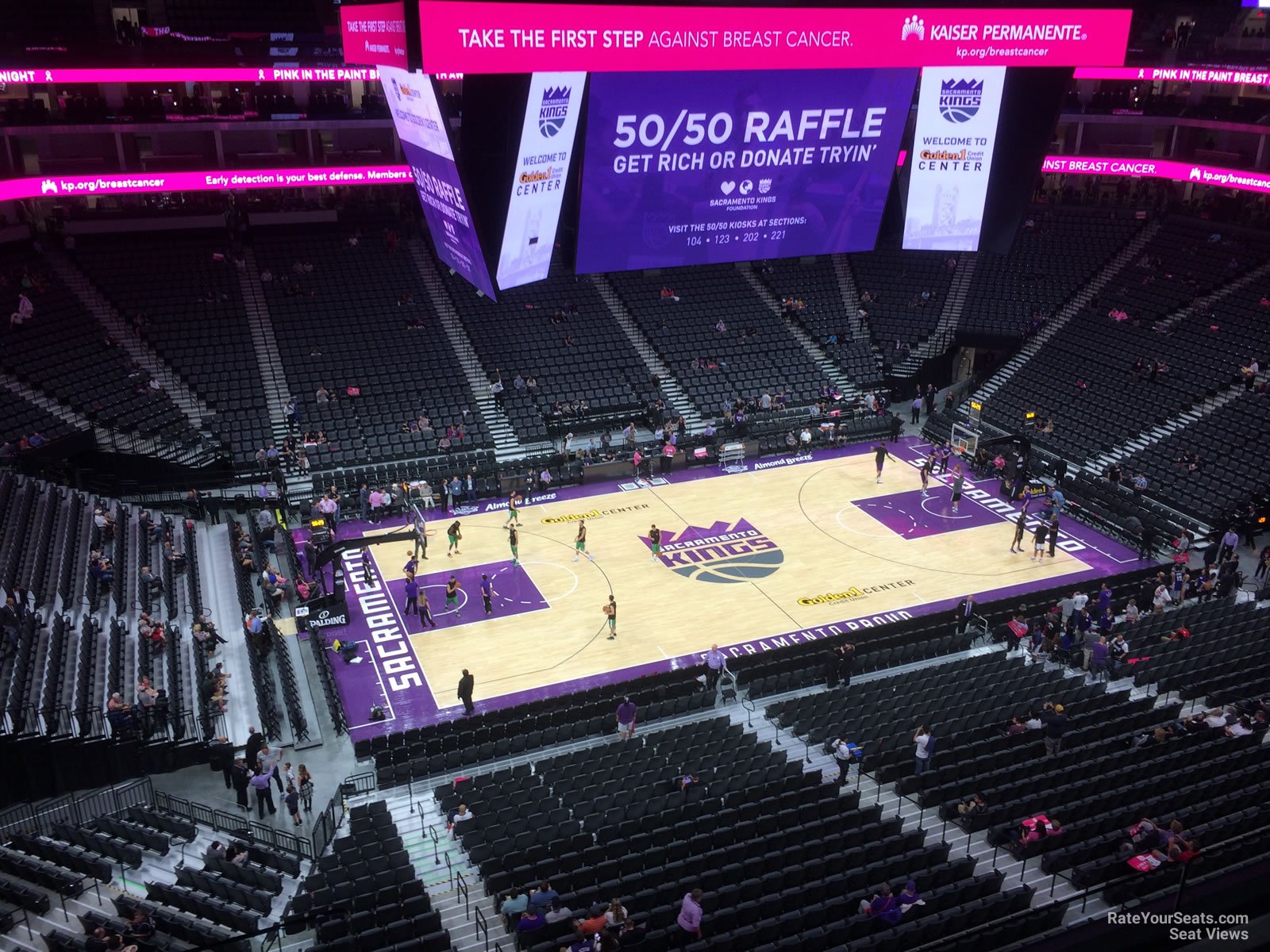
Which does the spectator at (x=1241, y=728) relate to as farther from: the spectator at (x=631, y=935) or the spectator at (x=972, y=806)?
the spectator at (x=631, y=935)

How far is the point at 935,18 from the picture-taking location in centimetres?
2025

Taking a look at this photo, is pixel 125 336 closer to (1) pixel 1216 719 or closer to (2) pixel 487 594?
(2) pixel 487 594

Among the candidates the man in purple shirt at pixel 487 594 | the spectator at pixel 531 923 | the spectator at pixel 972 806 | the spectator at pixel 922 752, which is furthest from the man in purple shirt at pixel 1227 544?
the spectator at pixel 531 923

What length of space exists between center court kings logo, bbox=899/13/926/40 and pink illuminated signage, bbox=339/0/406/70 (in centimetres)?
927

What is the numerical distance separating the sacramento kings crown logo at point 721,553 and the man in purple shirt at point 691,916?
50.0 ft

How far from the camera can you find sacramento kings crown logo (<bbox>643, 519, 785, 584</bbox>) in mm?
29156

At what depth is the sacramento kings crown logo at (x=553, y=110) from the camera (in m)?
17.8

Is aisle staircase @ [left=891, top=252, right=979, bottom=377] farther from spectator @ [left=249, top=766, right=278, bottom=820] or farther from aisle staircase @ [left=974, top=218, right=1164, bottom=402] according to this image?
spectator @ [left=249, top=766, right=278, bottom=820]

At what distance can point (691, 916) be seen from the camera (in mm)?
13781

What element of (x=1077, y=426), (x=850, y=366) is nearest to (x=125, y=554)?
(x=850, y=366)

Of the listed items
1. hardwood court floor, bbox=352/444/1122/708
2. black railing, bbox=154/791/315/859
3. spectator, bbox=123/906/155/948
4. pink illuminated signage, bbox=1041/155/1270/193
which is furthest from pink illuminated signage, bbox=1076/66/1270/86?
spectator, bbox=123/906/155/948

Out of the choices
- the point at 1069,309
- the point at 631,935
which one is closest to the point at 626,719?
the point at 631,935

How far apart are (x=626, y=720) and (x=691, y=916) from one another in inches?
285

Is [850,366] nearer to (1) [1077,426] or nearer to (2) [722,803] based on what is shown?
(1) [1077,426]
